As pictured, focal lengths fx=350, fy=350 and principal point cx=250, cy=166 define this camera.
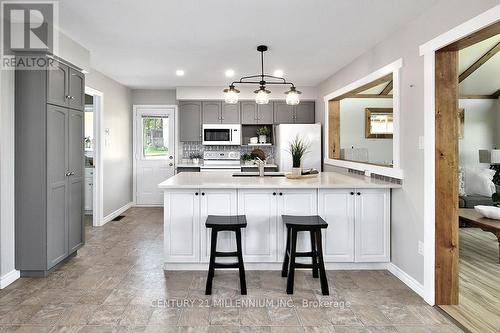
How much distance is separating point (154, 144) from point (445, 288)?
5.83 metres

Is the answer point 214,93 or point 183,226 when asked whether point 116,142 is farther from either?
point 183,226

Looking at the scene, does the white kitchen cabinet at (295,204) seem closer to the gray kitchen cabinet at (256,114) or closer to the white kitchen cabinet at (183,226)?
the white kitchen cabinet at (183,226)

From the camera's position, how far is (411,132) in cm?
321

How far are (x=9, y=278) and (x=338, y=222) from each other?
315cm

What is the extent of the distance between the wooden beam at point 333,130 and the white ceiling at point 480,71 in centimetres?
191

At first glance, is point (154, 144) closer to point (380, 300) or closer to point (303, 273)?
point (303, 273)

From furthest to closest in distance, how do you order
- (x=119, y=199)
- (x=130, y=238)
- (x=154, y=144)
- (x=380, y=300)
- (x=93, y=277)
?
(x=154, y=144) → (x=119, y=199) → (x=130, y=238) → (x=93, y=277) → (x=380, y=300)

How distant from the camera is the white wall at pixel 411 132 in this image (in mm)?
2896

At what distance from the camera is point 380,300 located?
2.91 meters

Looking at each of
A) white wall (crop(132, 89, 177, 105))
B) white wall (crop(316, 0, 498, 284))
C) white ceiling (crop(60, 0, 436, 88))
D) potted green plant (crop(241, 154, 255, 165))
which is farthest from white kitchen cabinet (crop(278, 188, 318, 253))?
white wall (crop(132, 89, 177, 105))

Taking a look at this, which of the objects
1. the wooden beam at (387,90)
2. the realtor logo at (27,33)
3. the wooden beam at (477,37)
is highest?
the wooden beam at (387,90)

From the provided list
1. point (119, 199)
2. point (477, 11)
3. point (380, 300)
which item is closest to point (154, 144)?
point (119, 199)

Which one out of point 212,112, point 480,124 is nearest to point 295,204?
point 212,112

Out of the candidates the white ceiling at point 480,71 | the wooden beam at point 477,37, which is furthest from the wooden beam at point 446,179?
the white ceiling at point 480,71
